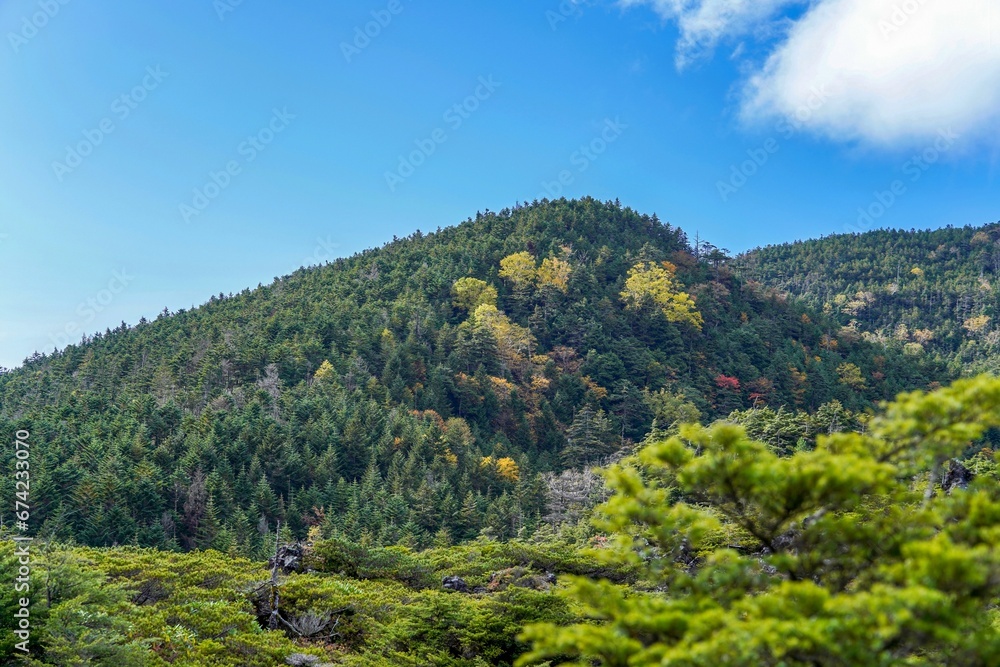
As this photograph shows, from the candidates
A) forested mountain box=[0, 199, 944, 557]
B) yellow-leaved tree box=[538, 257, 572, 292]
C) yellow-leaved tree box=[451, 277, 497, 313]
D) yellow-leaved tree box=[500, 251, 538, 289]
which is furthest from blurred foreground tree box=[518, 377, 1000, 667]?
yellow-leaved tree box=[500, 251, 538, 289]

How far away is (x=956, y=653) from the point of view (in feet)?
20.4

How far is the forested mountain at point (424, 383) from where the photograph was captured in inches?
1494

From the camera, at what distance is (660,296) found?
3236 inches

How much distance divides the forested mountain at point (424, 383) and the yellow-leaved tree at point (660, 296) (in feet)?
1.09

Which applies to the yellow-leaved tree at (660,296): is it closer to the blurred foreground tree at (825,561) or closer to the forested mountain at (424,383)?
the forested mountain at (424,383)

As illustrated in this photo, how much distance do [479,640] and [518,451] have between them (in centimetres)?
3975

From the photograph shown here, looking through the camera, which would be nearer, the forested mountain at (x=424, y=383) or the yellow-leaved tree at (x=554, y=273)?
the forested mountain at (x=424, y=383)

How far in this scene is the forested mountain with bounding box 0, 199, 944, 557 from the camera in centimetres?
3794

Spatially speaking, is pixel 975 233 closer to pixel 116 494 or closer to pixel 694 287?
pixel 694 287

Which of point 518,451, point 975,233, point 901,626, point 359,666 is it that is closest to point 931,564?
point 901,626

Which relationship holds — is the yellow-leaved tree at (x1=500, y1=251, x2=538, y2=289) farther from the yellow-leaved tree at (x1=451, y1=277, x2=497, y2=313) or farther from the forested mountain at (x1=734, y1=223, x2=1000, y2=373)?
the forested mountain at (x1=734, y1=223, x2=1000, y2=373)

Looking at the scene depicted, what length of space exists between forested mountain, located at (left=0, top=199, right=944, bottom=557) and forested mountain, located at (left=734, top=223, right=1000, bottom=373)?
5.87 meters

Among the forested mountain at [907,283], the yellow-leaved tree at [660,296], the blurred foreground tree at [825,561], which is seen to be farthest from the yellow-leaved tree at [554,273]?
the blurred foreground tree at [825,561]

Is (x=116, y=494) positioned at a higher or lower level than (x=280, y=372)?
lower
